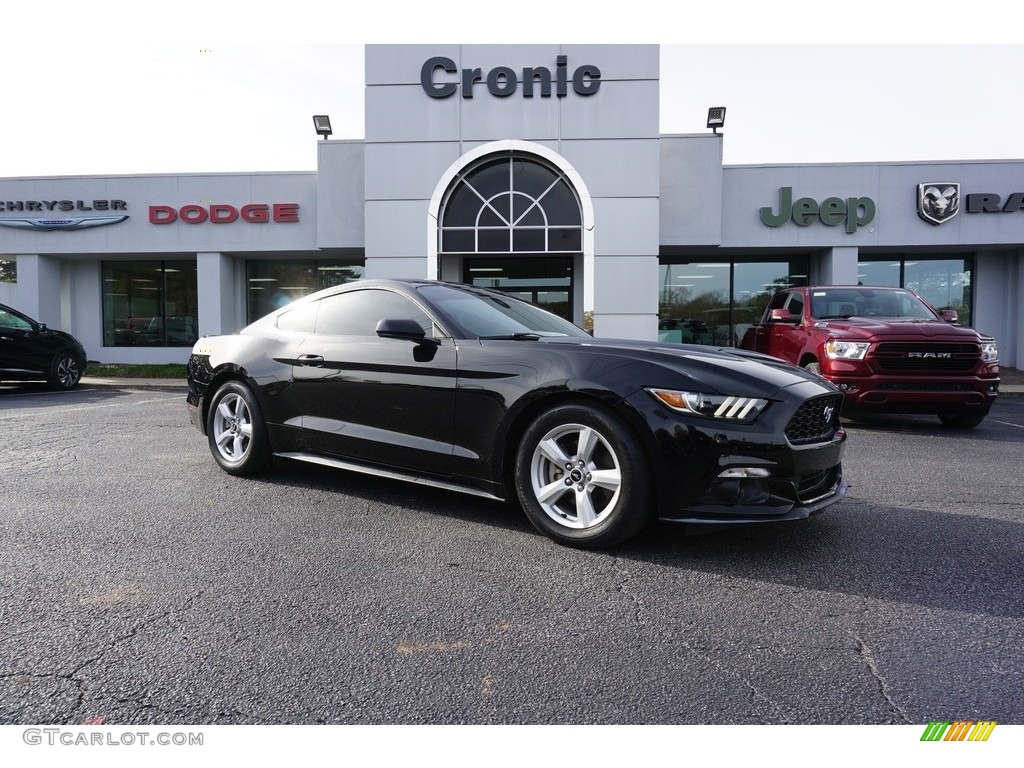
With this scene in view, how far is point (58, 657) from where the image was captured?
2.38 m

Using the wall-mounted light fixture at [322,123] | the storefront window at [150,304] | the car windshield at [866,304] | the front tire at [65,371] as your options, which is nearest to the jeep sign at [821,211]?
the car windshield at [866,304]

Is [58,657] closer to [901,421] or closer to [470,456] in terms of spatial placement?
[470,456]

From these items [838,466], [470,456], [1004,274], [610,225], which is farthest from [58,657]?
[1004,274]

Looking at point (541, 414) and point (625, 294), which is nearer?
point (541, 414)

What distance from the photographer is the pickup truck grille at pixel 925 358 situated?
7.60m

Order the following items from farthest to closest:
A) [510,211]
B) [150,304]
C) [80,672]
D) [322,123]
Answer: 1. [150,304]
2. [322,123]
3. [510,211]
4. [80,672]

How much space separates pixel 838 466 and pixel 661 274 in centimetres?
1539

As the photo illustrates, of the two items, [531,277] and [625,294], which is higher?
[531,277]

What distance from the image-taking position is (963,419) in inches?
324

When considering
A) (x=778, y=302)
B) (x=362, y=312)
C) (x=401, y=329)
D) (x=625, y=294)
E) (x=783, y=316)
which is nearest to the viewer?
(x=401, y=329)

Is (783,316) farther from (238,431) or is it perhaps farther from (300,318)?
(238,431)

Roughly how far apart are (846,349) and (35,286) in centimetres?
2000

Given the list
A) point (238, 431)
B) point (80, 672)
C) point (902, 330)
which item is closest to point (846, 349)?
point (902, 330)

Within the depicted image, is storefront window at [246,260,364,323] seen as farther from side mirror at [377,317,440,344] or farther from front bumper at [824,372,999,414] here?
side mirror at [377,317,440,344]
